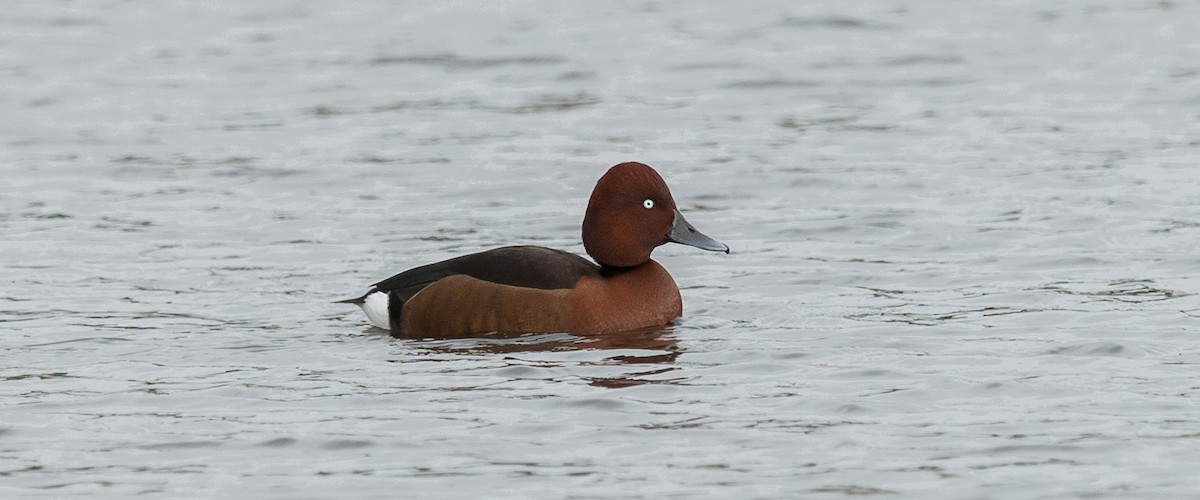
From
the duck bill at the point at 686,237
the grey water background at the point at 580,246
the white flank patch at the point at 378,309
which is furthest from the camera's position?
the duck bill at the point at 686,237

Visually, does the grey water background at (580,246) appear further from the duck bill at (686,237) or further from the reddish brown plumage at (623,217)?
the reddish brown plumage at (623,217)

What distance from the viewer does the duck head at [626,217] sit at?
9.88m

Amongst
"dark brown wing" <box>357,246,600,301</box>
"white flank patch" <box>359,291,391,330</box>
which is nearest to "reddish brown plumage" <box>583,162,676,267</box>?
"dark brown wing" <box>357,246,600,301</box>

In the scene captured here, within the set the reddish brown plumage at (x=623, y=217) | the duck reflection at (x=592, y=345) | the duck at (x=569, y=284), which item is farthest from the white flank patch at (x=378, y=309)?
the reddish brown plumage at (x=623, y=217)

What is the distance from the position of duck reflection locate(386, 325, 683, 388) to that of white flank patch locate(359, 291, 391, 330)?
116mm

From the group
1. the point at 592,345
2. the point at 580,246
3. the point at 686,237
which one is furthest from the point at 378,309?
the point at 580,246

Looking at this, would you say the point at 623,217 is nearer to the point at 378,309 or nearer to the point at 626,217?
the point at 626,217

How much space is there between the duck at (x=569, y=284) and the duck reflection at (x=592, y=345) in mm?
45

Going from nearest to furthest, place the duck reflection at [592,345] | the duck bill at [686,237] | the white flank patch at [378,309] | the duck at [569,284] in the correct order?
the duck reflection at [592,345] < the duck at [569,284] < the white flank patch at [378,309] < the duck bill at [686,237]

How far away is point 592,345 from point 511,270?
1.95 ft

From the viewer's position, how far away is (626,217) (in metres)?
9.91

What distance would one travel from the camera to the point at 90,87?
18.7m

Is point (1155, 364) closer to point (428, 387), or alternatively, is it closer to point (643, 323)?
point (643, 323)

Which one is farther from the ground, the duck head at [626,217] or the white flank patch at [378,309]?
the duck head at [626,217]
